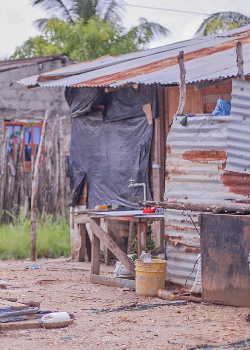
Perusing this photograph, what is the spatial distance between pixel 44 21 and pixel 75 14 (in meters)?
1.39

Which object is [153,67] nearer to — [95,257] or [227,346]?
[95,257]

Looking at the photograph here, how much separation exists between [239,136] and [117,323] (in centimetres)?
271

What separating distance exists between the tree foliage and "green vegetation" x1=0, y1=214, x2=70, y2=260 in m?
10.2

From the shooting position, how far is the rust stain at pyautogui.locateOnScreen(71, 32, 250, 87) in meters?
9.53

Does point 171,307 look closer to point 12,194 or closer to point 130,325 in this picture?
point 130,325

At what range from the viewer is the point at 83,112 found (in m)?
11.0

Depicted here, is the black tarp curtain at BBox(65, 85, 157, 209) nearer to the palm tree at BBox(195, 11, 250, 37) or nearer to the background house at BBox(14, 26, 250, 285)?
the background house at BBox(14, 26, 250, 285)

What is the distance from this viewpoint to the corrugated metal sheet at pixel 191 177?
7.07m

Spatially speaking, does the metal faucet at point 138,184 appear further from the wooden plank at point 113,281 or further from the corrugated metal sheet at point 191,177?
the corrugated metal sheet at point 191,177

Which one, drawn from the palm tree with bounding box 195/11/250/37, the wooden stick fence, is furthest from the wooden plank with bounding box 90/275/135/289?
the palm tree with bounding box 195/11/250/37

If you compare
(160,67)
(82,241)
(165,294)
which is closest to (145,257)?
(165,294)

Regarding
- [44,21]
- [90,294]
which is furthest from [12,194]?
[44,21]

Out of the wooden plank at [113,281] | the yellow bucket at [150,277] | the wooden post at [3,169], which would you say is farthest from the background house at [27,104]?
the yellow bucket at [150,277]

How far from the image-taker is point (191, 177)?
731 centimetres
